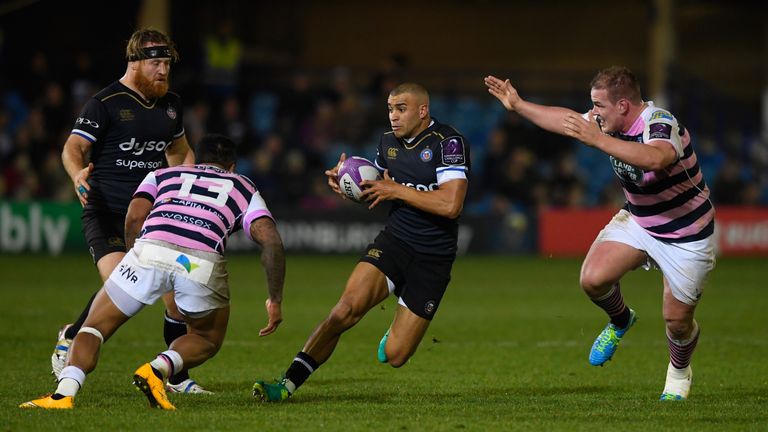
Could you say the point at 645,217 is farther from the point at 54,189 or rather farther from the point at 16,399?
the point at 54,189

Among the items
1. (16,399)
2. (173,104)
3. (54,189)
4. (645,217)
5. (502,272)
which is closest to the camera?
(16,399)

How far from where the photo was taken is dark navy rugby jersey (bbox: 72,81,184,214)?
8359 millimetres

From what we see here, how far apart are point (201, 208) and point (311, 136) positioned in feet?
53.7

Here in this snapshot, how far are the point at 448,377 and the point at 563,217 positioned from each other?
13515mm

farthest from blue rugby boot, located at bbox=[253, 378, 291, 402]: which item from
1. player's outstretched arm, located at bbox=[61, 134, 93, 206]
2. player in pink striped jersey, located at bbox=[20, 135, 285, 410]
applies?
player's outstretched arm, located at bbox=[61, 134, 93, 206]

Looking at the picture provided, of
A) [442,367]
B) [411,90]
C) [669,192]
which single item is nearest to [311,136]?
[442,367]

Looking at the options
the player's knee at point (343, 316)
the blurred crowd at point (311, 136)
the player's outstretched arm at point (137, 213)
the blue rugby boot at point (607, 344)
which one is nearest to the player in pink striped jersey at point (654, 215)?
the blue rugby boot at point (607, 344)

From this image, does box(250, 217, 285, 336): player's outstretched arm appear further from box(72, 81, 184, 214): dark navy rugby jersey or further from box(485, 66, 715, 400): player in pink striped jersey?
box(485, 66, 715, 400): player in pink striped jersey

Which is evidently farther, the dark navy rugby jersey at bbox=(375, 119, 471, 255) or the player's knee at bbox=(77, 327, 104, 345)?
the dark navy rugby jersey at bbox=(375, 119, 471, 255)

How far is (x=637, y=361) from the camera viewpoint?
10164 millimetres

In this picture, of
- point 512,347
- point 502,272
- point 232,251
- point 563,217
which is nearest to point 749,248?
point 563,217

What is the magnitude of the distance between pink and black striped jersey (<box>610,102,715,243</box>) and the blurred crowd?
13719mm

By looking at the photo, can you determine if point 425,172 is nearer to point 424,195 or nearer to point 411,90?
point 424,195

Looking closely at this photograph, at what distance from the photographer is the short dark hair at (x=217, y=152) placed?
7.31 meters
